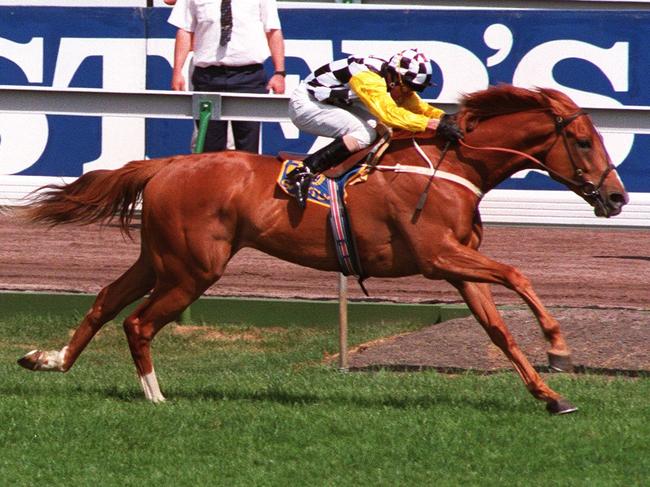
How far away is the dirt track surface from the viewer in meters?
9.40

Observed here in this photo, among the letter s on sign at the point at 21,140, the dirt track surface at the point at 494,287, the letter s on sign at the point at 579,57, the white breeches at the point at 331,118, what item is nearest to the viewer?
the white breeches at the point at 331,118

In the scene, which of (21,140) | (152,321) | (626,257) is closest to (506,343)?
(152,321)

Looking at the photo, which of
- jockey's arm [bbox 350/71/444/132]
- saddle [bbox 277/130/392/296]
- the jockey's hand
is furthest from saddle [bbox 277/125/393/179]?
the jockey's hand

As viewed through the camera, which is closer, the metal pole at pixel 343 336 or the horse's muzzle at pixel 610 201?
the horse's muzzle at pixel 610 201

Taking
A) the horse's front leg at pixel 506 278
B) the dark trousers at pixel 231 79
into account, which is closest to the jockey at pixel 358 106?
the horse's front leg at pixel 506 278

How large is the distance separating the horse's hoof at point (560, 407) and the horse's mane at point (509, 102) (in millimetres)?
1535

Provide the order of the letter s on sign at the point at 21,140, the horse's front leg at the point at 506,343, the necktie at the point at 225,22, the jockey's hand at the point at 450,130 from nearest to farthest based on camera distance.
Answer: the horse's front leg at the point at 506,343 → the jockey's hand at the point at 450,130 → the necktie at the point at 225,22 → the letter s on sign at the point at 21,140

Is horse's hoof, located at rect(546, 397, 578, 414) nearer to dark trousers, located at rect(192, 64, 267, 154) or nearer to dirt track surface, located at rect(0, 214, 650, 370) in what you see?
dirt track surface, located at rect(0, 214, 650, 370)

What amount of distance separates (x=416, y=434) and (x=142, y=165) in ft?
7.93

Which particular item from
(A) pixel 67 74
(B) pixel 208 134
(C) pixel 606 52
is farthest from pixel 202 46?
(C) pixel 606 52

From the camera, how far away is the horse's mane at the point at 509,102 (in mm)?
7988

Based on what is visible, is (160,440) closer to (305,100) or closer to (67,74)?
(305,100)

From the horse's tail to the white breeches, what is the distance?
81 centimetres

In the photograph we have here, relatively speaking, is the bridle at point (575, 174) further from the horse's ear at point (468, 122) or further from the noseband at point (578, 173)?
the horse's ear at point (468, 122)
